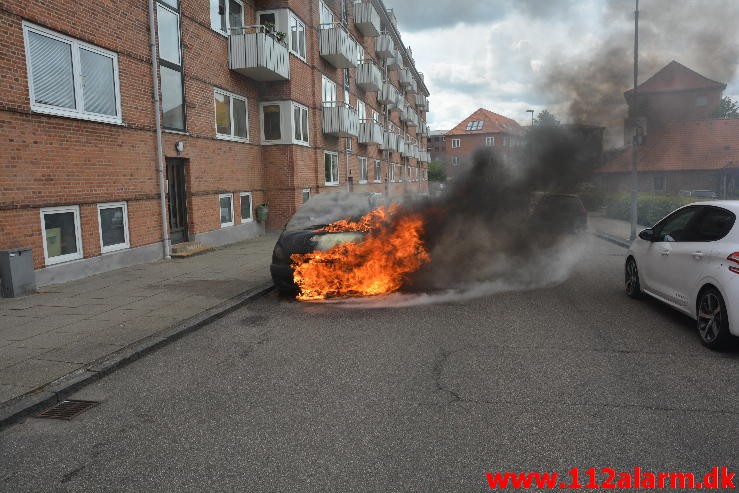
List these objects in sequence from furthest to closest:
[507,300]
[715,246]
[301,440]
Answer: [507,300]
[715,246]
[301,440]

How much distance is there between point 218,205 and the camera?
46.8 feet

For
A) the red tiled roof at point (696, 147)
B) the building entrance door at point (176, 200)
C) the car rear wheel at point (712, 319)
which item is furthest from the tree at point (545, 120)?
the red tiled roof at point (696, 147)

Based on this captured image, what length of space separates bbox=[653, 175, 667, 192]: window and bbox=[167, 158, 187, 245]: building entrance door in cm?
3460

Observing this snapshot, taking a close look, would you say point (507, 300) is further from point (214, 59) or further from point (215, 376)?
point (214, 59)

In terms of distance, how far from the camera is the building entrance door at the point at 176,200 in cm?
1248

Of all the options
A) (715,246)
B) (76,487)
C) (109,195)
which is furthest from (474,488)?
(109,195)

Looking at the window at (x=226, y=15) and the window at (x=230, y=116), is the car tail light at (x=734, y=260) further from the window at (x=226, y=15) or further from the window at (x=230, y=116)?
the window at (x=226, y=15)

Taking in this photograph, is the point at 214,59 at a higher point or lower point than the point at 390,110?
lower

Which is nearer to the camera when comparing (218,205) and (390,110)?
(218,205)

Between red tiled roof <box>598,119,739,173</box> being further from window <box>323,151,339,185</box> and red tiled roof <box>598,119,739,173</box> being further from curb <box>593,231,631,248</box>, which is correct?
window <box>323,151,339,185</box>

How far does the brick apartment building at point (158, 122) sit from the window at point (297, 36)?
10cm

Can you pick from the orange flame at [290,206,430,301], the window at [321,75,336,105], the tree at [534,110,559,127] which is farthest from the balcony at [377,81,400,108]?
the orange flame at [290,206,430,301]

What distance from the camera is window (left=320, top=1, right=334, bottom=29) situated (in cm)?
2048

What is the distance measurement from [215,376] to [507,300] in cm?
433
